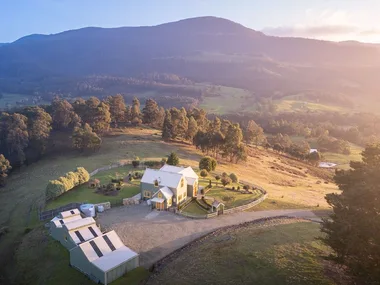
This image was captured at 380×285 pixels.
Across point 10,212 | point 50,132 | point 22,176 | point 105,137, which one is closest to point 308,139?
point 105,137

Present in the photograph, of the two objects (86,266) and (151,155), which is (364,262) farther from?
(151,155)

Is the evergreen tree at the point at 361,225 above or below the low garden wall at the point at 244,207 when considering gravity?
above

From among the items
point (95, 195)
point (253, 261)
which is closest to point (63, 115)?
point (95, 195)

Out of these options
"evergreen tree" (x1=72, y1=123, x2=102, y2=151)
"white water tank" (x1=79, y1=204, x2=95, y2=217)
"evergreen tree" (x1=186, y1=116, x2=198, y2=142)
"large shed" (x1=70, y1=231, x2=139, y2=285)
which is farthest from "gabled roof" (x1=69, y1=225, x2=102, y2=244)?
"evergreen tree" (x1=186, y1=116, x2=198, y2=142)

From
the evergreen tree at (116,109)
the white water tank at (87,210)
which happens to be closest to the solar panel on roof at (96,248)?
the white water tank at (87,210)

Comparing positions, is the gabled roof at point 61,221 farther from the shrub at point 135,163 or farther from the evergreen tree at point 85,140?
the evergreen tree at point 85,140

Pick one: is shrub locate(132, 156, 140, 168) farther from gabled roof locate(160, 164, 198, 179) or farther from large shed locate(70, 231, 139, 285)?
large shed locate(70, 231, 139, 285)
